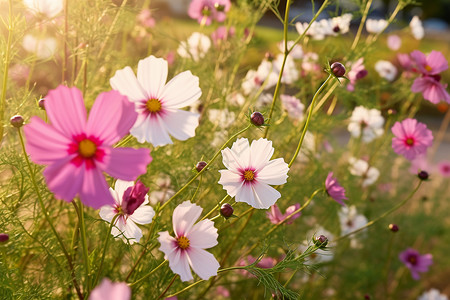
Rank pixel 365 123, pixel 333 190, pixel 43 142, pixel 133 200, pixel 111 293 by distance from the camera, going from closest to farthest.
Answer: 1. pixel 111 293
2. pixel 43 142
3. pixel 133 200
4. pixel 333 190
5. pixel 365 123

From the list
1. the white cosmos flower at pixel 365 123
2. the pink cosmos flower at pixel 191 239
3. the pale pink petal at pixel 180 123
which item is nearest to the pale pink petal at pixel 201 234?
the pink cosmos flower at pixel 191 239

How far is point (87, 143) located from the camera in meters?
0.43

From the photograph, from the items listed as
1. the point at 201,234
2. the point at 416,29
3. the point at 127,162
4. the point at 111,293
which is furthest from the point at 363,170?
the point at 111,293

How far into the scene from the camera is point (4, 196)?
0.72 m

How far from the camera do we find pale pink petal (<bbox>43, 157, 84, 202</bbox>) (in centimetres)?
39

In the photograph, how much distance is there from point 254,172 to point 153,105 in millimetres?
161

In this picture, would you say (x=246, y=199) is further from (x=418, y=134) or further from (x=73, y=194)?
(x=418, y=134)

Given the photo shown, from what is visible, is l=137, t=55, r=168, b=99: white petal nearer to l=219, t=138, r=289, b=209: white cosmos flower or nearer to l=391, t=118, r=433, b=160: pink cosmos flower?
l=219, t=138, r=289, b=209: white cosmos flower

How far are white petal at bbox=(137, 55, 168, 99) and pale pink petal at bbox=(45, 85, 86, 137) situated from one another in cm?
11

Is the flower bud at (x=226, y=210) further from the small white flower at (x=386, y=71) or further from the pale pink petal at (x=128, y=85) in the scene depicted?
the small white flower at (x=386, y=71)

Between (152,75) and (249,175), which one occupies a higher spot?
(152,75)

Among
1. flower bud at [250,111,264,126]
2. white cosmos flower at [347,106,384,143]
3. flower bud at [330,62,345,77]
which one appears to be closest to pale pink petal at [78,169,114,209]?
flower bud at [250,111,264,126]

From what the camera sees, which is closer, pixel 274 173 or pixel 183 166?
pixel 274 173

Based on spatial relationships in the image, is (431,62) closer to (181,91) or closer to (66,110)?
(181,91)
